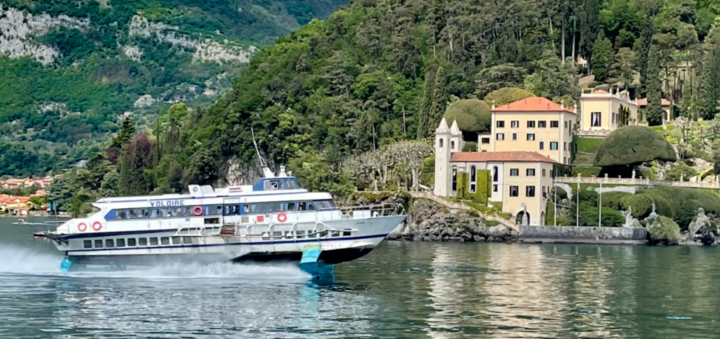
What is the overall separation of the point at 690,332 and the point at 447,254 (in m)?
43.2

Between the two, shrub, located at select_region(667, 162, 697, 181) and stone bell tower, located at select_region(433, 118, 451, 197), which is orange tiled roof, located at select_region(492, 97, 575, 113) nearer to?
stone bell tower, located at select_region(433, 118, 451, 197)

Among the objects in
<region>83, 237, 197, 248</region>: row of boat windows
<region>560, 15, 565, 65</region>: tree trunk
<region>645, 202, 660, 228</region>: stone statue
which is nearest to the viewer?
<region>83, 237, 197, 248</region>: row of boat windows

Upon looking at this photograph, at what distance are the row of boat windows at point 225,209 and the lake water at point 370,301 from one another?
9.17 feet

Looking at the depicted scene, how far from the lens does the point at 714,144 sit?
13662 cm

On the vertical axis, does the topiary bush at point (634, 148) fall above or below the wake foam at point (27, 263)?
above

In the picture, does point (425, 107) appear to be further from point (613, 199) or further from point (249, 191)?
point (249, 191)

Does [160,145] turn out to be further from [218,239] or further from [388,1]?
[218,239]

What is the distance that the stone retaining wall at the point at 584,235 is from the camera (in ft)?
396

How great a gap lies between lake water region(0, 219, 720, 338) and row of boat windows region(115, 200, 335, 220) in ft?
9.17

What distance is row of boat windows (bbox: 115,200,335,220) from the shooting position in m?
77.6

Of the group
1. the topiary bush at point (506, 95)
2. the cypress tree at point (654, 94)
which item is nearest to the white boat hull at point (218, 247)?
the topiary bush at point (506, 95)

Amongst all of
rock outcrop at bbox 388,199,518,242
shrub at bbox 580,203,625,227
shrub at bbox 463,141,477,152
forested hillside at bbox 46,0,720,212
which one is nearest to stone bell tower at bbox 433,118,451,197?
rock outcrop at bbox 388,199,518,242

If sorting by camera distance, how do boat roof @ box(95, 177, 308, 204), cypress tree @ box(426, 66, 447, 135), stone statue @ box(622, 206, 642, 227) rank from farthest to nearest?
1. cypress tree @ box(426, 66, 447, 135)
2. stone statue @ box(622, 206, 642, 227)
3. boat roof @ box(95, 177, 308, 204)

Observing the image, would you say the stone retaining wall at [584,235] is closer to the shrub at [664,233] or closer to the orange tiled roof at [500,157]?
the shrub at [664,233]
